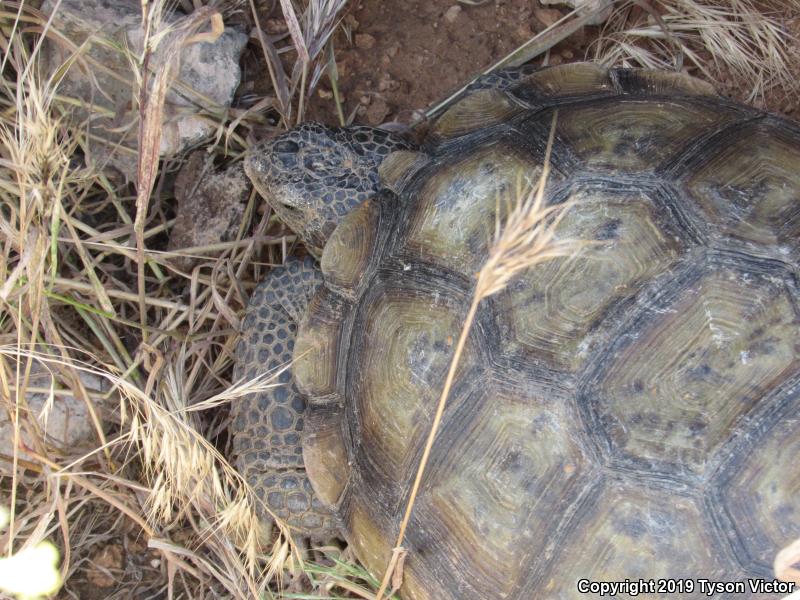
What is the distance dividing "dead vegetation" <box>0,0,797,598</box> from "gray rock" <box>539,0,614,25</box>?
0.07 metres

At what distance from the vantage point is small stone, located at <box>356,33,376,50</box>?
10.3ft

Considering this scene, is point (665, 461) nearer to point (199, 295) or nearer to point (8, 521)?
point (199, 295)

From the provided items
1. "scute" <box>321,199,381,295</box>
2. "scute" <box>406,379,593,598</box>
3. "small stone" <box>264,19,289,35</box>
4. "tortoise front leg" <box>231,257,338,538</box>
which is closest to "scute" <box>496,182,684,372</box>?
"scute" <box>406,379,593,598</box>

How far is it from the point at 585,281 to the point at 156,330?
4.91 feet

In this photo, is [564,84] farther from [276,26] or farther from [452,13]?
[276,26]

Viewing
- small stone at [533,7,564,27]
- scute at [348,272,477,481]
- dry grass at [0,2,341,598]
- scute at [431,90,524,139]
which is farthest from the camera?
small stone at [533,7,564,27]

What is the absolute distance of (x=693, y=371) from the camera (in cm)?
187

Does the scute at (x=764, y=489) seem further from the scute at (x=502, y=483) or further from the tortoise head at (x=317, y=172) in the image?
the tortoise head at (x=317, y=172)

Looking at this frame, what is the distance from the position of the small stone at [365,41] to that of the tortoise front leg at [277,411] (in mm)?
962

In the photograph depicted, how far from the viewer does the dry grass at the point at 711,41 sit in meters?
2.92

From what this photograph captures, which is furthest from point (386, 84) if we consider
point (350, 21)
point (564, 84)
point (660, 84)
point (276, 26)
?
point (660, 84)

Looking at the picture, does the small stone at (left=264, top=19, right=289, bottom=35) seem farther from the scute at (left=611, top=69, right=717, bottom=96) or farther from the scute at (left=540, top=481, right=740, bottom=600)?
the scute at (left=540, top=481, right=740, bottom=600)

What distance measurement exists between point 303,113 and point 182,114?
46cm

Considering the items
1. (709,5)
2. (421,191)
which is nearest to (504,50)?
(709,5)
